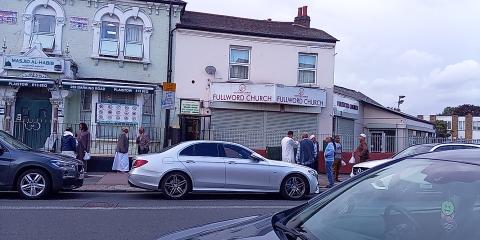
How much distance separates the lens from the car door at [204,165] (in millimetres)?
12195

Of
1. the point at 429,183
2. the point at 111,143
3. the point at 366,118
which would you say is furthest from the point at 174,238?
→ the point at 366,118

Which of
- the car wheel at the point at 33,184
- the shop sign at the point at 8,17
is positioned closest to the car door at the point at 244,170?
the car wheel at the point at 33,184

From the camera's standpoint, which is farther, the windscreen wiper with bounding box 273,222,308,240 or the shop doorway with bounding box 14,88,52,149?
the shop doorway with bounding box 14,88,52,149

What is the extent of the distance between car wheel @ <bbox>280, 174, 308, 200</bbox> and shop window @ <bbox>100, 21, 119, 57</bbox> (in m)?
10.6

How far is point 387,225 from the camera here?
9.98ft

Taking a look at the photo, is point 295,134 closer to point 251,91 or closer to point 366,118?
point 251,91

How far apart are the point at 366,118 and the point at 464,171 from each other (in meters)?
28.5

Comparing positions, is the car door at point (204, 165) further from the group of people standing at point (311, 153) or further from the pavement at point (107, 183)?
the group of people standing at point (311, 153)

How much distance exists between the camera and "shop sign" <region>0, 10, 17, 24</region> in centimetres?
1955

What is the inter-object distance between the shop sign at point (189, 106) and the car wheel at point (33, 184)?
9.87m

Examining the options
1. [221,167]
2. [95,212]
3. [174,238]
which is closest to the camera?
[174,238]

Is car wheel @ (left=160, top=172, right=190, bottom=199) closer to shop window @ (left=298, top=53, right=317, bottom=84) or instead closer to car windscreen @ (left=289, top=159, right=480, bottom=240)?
car windscreen @ (left=289, top=159, right=480, bottom=240)

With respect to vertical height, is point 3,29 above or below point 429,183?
above

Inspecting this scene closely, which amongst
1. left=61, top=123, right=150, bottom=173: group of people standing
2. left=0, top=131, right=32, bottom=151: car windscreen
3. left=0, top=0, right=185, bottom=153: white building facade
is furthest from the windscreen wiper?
left=0, top=0, right=185, bottom=153: white building facade
